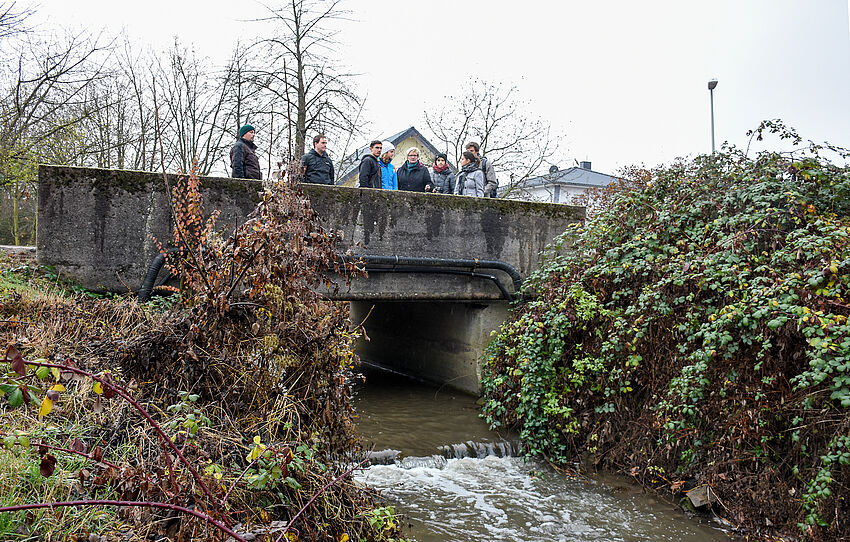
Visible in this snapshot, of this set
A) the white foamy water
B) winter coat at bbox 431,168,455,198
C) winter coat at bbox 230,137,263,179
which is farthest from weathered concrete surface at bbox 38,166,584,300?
the white foamy water

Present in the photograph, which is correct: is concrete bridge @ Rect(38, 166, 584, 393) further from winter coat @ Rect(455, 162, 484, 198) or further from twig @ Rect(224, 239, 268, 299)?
twig @ Rect(224, 239, 268, 299)

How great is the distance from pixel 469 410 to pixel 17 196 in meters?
17.4

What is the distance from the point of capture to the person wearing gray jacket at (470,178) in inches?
Answer: 395

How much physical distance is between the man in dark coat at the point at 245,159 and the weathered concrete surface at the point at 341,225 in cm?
77

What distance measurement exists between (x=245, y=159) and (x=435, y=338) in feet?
15.5

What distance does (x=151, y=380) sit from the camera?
14.0ft

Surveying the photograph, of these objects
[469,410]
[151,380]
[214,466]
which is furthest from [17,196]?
[214,466]

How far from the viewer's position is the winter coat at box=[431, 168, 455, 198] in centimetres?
1084

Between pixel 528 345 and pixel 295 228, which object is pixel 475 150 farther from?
pixel 295 228

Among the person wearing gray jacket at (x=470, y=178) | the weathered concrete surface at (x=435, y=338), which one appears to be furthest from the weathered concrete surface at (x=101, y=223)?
the person wearing gray jacket at (x=470, y=178)

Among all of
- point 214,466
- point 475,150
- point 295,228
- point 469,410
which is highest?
point 475,150

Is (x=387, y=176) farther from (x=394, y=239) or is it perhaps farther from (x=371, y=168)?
(x=394, y=239)

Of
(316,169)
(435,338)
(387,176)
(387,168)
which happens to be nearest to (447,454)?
(435,338)

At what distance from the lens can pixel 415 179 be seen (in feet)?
34.1
